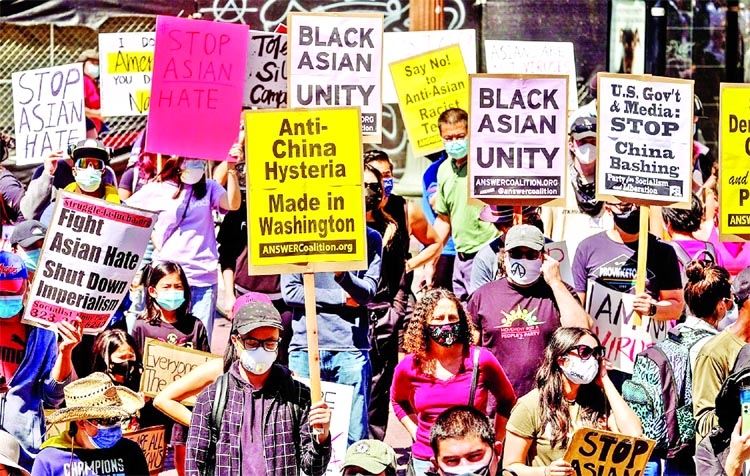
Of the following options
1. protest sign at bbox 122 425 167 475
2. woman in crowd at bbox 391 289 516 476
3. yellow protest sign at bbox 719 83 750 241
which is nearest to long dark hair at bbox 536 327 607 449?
woman in crowd at bbox 391 289 516 476

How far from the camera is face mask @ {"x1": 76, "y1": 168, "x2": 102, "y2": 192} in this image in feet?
32.4

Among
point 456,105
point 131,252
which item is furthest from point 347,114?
point 456,105

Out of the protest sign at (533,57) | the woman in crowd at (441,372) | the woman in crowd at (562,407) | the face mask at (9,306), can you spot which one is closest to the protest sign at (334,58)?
the woman in crowd at (441,372)

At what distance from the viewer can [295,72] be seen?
944 cm

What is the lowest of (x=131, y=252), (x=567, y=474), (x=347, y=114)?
(x=567, y=474)

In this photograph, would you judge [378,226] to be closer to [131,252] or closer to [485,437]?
[131,252]

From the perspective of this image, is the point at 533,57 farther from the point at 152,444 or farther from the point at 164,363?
the point at 152,444

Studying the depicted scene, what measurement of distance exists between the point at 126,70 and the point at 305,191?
4201 mm

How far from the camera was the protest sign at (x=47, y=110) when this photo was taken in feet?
36.6

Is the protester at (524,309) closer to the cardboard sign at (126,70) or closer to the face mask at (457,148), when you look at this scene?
the face mask at (457,148)

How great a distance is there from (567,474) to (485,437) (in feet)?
1.50

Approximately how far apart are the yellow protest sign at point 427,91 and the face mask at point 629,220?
2594 mm

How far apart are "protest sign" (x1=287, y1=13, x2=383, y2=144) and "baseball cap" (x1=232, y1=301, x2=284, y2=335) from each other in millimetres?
2368

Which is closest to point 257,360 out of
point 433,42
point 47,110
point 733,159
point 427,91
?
point 733,159
